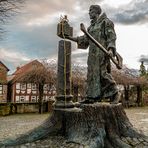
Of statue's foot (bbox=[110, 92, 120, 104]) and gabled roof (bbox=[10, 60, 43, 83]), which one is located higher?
gabled roof (bbox=[10, 60, 43, 83])

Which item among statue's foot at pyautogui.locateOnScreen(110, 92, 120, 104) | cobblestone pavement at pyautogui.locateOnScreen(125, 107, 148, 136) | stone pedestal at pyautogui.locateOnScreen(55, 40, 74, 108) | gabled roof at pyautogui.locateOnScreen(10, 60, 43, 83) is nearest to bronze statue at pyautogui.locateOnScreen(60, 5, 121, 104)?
statue's foot at pyautogui.locateOnScreen(110, 92, 120, 104)

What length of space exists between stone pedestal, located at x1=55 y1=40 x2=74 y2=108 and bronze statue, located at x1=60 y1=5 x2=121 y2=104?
0.29 metres

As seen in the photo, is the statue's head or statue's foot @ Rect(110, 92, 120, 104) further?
the statue's head

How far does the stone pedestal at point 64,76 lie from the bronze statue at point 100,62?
0.29 meters

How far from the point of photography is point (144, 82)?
3719 centimetres

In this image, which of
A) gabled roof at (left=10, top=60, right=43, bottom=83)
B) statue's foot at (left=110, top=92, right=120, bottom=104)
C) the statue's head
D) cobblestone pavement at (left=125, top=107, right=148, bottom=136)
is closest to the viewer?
statue's foot at (left=110, top=92, right=120, bottom=104)

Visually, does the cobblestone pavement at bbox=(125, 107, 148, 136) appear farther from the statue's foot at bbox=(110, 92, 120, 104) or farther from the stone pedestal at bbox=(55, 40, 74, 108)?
the stone pedestal at bbox=(55, 40, 74, 108)

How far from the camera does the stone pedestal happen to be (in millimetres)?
8227

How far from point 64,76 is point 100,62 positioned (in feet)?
3.01

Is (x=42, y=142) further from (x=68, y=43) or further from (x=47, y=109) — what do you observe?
(x=47, y=109)

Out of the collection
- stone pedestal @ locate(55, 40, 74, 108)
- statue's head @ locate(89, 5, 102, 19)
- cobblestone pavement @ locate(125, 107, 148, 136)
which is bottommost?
cobblestone pavement @ locate(125, 107, 148, 136)

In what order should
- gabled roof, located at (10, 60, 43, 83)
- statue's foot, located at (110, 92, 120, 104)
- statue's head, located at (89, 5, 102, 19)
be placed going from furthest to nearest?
gabled roof, located at (10, 60, 43, 83), statue's head, located at (89, 5, 102, 19), statue's foot, located at (110, 92, 120, 104)

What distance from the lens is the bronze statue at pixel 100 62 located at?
326 inches

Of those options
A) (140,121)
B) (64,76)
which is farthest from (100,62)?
(140,121)
